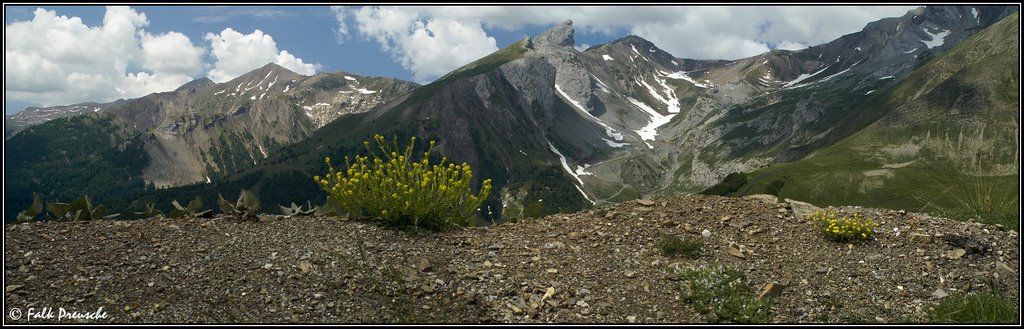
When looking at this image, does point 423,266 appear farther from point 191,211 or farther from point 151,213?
point 151,213

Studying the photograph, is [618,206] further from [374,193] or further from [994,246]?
[994,246]

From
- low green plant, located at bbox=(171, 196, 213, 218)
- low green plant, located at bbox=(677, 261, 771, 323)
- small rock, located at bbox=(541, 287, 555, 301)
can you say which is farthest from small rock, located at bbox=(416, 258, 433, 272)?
low green plant, located at bbox=(171, 196, 213, 218)

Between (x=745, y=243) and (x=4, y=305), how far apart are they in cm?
1175

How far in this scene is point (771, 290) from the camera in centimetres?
910

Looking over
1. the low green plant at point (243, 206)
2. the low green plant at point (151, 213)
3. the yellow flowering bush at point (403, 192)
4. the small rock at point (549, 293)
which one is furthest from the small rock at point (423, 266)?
the low green plant at point (151, 213)

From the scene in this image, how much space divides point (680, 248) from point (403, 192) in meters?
5.24

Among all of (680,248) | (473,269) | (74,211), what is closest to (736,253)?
(680,248)

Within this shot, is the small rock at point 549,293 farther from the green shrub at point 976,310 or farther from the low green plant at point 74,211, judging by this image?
the low green plant at point 74,211

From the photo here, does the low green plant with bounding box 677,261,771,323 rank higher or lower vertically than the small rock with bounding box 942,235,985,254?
lower

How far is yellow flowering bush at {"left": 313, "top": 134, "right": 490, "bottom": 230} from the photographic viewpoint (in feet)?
36.6

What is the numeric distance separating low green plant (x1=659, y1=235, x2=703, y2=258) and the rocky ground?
0.18 meters

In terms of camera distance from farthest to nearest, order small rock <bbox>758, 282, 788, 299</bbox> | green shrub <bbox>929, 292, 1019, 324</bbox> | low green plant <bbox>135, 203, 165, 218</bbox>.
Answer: low green plant <bbox>135, 203, 165, 218</bbox> < small rock <bbox>758, 282, 788, 299</bbox> < green shrub <bbox>929, 292, 1019, 324</bbox>

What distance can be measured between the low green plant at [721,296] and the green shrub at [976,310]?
2248 millimetres

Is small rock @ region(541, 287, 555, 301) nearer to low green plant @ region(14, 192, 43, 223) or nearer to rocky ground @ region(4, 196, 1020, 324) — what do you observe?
rocky ground @ region(4, 196, 1020, 324)
